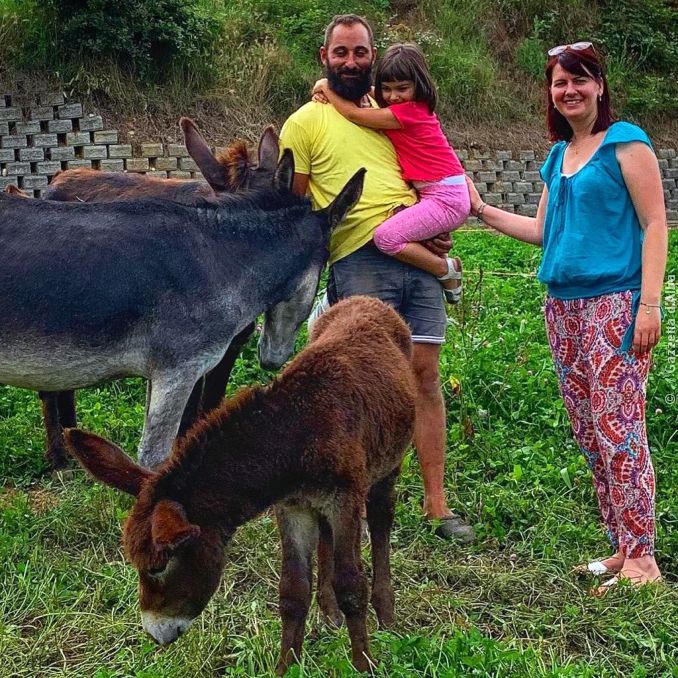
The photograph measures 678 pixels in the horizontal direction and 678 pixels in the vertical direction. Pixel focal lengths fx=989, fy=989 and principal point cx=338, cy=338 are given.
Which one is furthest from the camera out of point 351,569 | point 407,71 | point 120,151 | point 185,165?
point 185,165

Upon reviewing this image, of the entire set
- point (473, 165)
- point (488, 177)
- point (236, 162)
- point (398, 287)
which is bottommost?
point (488, 177)

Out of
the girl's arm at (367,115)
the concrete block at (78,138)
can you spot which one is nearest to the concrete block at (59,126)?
the concrete block at (78,138)

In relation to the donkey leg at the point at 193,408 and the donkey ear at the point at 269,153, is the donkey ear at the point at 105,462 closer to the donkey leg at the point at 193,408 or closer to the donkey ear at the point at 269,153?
the donkey leg at the point at 193,408

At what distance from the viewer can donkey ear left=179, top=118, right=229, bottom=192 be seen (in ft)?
17.5

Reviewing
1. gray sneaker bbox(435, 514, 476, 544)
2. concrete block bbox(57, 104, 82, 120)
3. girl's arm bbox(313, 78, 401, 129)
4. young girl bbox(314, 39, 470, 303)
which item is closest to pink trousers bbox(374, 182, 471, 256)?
young girl bbox(314, 39, 470, 303)

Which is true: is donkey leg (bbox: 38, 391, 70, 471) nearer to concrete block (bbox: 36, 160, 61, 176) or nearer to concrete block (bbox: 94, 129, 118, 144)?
concrete block (bbox: 36, 160, 61, 176)

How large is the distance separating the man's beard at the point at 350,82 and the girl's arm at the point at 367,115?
41mm

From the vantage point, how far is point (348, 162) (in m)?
4.94

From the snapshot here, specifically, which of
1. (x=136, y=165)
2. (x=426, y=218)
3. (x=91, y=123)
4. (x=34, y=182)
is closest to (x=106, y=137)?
(x=91, y=123)

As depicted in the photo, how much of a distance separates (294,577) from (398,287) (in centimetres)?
180

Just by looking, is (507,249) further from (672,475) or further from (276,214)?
(276,214)

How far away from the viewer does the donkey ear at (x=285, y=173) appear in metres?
4.80

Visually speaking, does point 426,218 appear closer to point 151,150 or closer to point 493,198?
point 151,150

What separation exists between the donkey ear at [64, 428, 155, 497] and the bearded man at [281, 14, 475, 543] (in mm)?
1896
